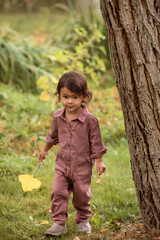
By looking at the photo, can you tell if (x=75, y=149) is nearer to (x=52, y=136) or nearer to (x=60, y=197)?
(x=52, y=136)

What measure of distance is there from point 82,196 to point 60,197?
0.18 meters

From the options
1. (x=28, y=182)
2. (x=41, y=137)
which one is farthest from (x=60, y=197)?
(x=41, y=137)

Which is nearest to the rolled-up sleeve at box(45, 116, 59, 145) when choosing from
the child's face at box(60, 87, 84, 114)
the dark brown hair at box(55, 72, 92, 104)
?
the child's face at box(60, 87, 84, 114)

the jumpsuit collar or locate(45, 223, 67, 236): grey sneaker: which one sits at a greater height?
the jumpsuit collar

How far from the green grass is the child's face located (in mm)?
890

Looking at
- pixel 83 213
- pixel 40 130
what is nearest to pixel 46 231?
pixel 83 213

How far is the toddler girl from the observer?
106 inches

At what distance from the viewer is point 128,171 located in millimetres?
4031

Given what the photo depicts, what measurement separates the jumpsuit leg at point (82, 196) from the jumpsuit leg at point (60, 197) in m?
0.08

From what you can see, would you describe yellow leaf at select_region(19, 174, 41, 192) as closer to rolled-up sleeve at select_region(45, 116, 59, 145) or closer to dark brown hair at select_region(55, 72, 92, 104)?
rolled-up sleeve at select_region(45, 116, 59, 145)

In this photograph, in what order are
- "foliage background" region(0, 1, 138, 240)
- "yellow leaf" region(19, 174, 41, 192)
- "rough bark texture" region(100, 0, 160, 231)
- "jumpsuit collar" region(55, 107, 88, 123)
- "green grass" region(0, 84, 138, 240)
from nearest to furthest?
"rough bark texture" region(100, 0, 160, 231) → "yellow leaf" region(19, 174, 41, 192) → "jumpsuit collar" region(55, 107, 88, 123) → "green grass" region(0, 84, 138, 240) → "foliage background" region(0, 1, 138, 240)

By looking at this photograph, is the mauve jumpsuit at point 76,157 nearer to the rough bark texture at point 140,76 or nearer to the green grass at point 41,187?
the green grass at point 41,187

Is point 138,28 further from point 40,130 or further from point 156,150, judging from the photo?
point 40,130

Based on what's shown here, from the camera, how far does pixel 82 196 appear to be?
A: 2.76m
